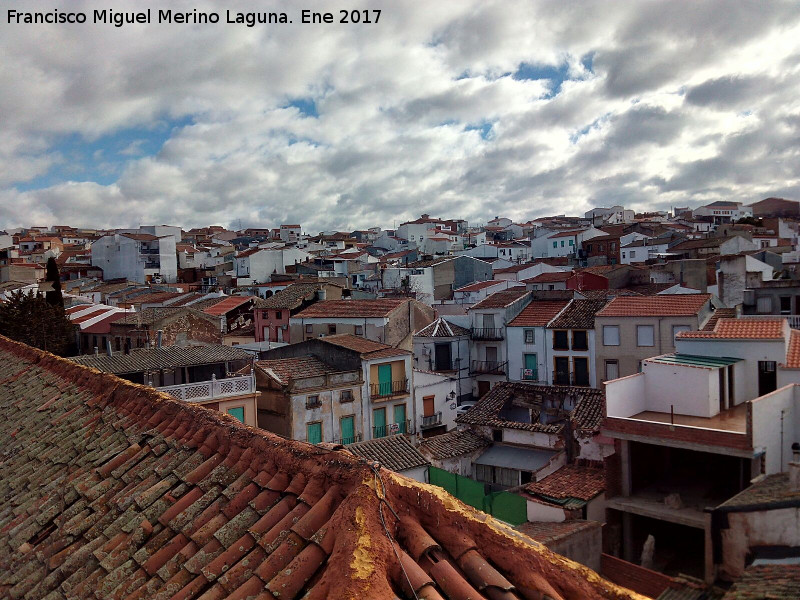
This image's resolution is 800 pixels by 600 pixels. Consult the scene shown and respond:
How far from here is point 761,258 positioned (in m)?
49.8

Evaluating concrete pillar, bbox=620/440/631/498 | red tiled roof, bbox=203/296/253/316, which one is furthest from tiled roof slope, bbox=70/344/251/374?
red tiled roof, bbox=203/296/253/316

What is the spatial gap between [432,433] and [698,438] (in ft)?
53.1

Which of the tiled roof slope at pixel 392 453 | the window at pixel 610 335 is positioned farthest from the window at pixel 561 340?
the tiled roof slope at pixel 392 453

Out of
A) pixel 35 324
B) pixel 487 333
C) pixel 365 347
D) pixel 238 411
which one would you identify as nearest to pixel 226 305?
pixel 35 324

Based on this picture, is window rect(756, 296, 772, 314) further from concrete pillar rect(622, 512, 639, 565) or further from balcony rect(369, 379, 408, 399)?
concrete pillar rect(622, 512, 639, 565)

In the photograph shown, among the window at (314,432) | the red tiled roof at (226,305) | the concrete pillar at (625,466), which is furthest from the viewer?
the red tiled roof at (226,305)

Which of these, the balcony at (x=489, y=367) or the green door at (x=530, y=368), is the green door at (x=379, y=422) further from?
the green door at (x=530, y=368)

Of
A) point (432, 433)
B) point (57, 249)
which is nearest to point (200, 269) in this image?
point (57, 249)

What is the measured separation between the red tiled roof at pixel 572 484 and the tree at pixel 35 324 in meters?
29.9

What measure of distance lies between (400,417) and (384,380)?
7.22ft

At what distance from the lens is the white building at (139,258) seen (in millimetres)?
73250

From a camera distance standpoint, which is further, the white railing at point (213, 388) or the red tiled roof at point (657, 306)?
the red tiled roof at point (657, 306)

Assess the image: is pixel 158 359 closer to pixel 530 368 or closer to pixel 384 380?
pixel 384 380

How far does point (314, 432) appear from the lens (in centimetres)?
2883
